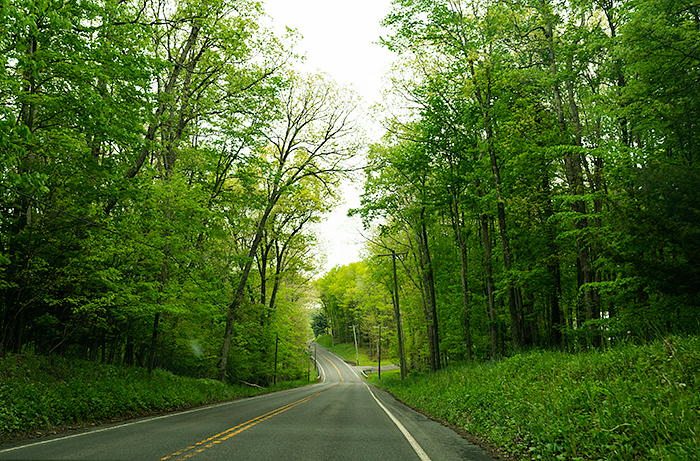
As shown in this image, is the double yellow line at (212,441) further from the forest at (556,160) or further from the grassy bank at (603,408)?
the forest at (556,160)

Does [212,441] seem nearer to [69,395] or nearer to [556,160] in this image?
[69,395]

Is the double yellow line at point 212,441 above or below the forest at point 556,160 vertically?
below

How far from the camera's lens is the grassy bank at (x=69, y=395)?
24.8ft

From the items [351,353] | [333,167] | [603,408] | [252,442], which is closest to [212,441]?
[252,442]

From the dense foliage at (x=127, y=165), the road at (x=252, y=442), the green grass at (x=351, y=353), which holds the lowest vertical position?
the green grass at (x=351, y=353)

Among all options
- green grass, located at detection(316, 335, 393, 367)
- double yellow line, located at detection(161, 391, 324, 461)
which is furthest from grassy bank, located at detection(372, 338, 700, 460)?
green grass, located at detection(316, 335, 393, 367)

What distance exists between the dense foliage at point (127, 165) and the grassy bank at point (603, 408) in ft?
30.6

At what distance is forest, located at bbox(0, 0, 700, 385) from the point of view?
8336mm

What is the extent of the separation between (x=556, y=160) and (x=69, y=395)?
20148 mm

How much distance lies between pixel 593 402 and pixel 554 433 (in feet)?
2.55

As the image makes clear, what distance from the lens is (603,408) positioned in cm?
513

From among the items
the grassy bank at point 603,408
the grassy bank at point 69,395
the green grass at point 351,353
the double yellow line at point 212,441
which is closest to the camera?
the grassy bank at point 603,408

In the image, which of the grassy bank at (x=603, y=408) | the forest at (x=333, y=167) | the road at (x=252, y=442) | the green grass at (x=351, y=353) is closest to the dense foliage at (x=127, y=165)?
the forest at (x=333, y=167)

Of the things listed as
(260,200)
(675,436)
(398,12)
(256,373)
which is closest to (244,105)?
(260,200)
